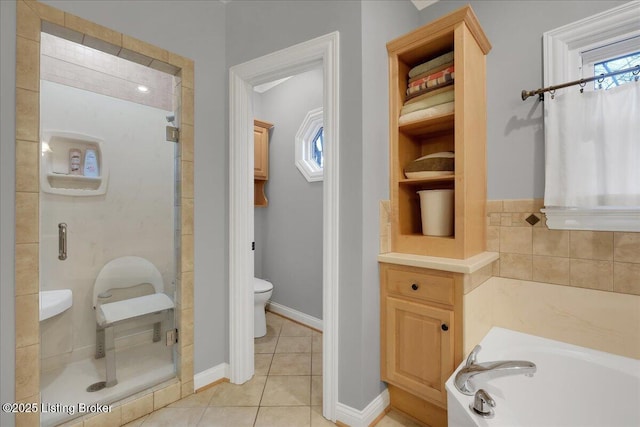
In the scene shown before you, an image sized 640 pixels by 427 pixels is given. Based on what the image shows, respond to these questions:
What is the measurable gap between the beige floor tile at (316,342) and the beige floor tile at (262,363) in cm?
37

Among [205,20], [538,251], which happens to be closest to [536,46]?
[538,251]

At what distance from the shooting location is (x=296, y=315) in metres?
3.04

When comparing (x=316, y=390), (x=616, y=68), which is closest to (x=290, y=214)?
(x=316, y=390)

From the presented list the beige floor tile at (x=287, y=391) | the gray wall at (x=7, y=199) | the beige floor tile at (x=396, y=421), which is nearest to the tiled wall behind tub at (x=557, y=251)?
the beige floor tile at (x=396, y=421)

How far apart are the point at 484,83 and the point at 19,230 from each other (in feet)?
8.04

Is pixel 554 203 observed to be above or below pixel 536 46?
below

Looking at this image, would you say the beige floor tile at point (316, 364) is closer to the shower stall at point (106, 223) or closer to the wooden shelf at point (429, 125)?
the shower stall at point (106, 223)

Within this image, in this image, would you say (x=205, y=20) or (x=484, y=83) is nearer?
(x=484, y=83)

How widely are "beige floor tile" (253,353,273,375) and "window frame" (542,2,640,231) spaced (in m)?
2.03

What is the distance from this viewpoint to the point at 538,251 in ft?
5.26

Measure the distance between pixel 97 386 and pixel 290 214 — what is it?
1965mm

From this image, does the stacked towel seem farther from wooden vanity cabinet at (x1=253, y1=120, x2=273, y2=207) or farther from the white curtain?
wooden vanity cabinet at (x1=253, y1=120, x2=273, y2=207)

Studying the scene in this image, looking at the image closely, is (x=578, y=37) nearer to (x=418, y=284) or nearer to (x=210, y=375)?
(x=418, y=284)

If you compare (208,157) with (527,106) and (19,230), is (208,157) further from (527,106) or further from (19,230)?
(527,106)
